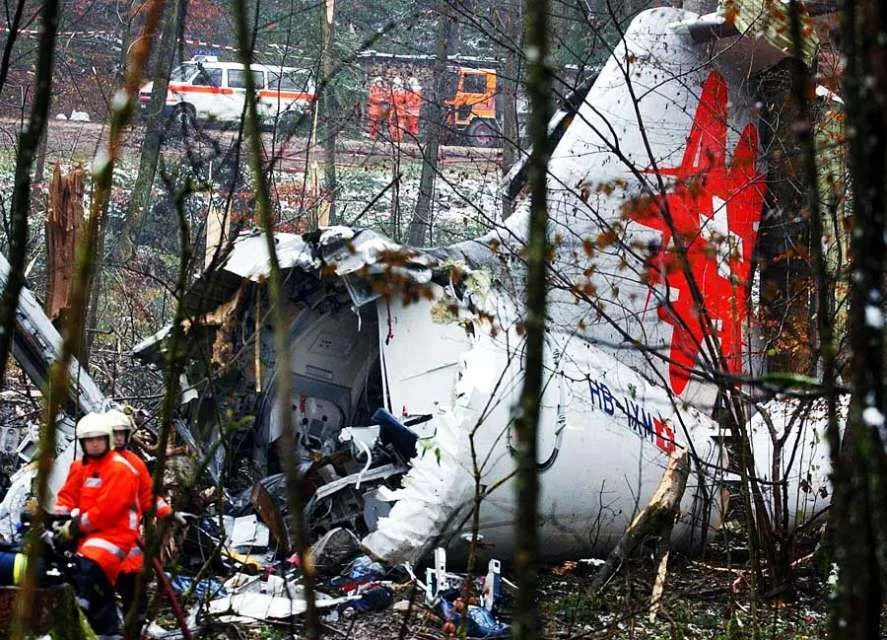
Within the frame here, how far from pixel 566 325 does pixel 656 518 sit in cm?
155

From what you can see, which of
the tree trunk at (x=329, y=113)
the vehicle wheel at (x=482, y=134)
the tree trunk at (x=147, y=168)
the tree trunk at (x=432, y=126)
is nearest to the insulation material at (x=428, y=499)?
the vehicle wheel at (x=482, y=134)

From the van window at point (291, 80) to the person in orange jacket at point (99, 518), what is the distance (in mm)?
2633

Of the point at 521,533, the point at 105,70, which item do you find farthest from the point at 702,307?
the point at 105,70

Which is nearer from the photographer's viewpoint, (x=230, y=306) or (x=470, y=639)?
(x=470, y=639)

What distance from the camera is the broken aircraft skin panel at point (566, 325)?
26.1 ft

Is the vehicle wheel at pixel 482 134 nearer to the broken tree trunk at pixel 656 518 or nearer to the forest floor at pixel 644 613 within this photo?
the broken tree trunk at pixel 656 518

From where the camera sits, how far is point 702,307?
24.0 ft

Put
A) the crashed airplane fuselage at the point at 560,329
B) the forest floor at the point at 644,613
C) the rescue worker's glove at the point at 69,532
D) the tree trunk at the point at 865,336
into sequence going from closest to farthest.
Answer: the tree trunk at the point at 865,336
the rescue worker's glove at the point at 69,532
the forest floor at the point at 644,613
the crashed airplane fuselage at the point at 560,329

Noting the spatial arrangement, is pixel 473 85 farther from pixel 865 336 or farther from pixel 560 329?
pixel 865 336

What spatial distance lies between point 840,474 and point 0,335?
3.96 feet

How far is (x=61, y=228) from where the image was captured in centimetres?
963

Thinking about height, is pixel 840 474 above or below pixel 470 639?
above

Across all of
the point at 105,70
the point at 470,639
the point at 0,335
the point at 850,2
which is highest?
the point at 105,70

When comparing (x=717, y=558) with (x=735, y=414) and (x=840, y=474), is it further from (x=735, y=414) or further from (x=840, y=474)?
(x=840, y=474)
